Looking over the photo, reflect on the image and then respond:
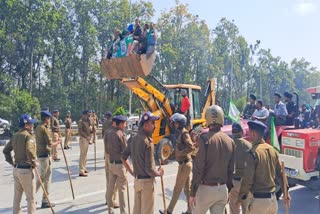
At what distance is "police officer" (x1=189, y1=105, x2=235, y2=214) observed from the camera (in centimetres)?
424

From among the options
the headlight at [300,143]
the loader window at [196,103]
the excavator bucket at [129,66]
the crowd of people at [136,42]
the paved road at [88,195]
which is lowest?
the paved road at [88,195]

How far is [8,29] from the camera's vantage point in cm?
3092

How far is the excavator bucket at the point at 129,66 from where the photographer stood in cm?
1048

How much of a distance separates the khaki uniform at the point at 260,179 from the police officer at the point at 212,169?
10.2 inches

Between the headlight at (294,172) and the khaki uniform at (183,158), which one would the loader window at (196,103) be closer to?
the headlight at (294,172)

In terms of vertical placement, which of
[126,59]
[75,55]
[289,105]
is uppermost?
[75,55]

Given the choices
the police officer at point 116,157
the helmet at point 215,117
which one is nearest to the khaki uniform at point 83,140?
the police officer at point 116,157

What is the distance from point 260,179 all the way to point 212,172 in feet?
1.91

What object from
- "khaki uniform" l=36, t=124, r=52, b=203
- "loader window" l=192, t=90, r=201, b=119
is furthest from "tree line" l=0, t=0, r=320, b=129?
"khaki uniform" l=36, t=124, r=52, b=203

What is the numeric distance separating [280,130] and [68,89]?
30357 mm

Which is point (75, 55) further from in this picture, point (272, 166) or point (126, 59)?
point (272, 166)

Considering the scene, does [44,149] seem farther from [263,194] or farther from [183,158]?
[263,194]

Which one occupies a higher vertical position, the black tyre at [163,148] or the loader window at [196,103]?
the loader window at [196,103]

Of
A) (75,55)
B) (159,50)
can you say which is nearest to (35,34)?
(75,55)
